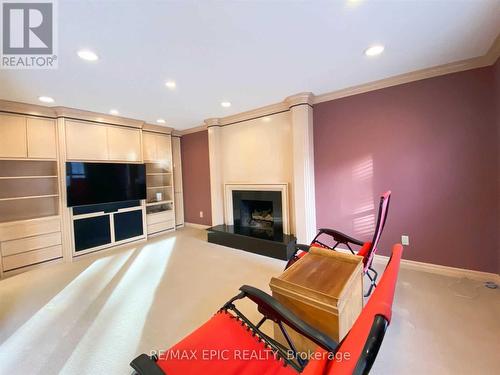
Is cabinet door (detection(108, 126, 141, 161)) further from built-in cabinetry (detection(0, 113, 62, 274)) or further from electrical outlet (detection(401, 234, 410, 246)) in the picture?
electrical outlet (detection(401, 234, 410, 246))

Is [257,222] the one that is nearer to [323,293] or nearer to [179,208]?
[179,208]

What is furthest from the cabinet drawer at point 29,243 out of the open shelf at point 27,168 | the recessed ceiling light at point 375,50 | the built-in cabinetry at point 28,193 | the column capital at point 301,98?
the recessed ceiling light at point 375,50

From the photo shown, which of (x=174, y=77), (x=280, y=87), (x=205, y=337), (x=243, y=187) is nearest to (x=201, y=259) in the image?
(x=243, y=187)

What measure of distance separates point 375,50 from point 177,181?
4.56m

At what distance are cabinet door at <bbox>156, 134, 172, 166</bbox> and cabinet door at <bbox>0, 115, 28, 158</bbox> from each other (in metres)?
2.05

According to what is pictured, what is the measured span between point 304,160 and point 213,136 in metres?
2.01

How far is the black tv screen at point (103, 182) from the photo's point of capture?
3408 millimetres

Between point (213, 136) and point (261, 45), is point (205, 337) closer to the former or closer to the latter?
point (261, 45)

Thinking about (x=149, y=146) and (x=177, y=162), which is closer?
(x=149, y=146)

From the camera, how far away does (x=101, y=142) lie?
3.77 m

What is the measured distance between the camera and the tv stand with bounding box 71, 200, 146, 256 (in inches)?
137

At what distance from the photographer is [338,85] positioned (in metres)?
2.84

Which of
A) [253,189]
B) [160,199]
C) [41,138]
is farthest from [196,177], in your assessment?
[41,138]

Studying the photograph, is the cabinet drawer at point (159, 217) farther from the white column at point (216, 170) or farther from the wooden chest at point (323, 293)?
the wooden chest at point (323, 293)
